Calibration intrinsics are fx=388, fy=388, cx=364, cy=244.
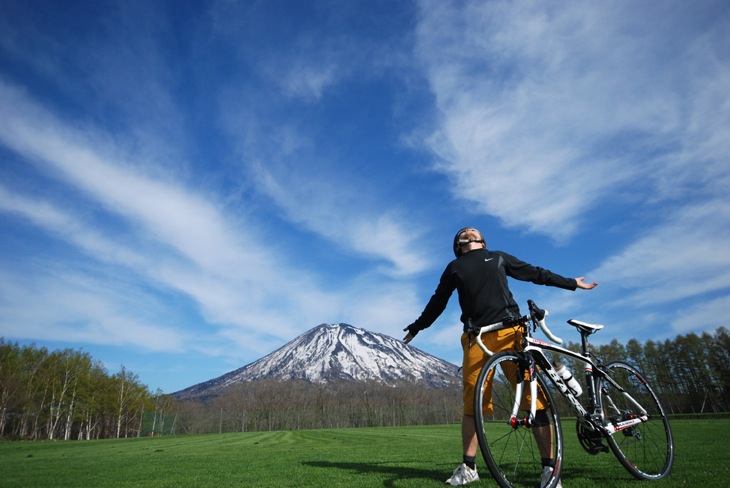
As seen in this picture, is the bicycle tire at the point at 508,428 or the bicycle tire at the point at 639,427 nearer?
the bicycle tire at the point at 508,428

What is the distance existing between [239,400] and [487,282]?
111 m

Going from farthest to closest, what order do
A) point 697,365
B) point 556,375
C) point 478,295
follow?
point 697,365
point 478,295
point 556,375

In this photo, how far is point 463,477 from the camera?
392 cm

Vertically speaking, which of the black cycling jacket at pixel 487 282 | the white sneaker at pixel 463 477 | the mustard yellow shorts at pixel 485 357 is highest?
the black cycling jacket at pixel 487 282

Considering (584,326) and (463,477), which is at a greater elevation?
(584,326)

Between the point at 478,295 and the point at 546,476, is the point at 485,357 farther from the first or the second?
the point at 546,476

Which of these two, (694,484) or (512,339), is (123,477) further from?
(694,484)

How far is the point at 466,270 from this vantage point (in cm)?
427

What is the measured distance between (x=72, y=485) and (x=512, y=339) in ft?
21.4

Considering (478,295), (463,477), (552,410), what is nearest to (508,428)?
(552,410)

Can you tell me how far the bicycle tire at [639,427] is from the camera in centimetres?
413

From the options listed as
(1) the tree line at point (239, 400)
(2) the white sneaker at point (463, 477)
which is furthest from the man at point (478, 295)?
(1) the tree line at point (239, 400)

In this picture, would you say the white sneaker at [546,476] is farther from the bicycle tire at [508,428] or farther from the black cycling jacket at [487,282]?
the black cycling jacket at [487,282]

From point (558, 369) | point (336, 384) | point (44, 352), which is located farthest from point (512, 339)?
point (336, 384)
